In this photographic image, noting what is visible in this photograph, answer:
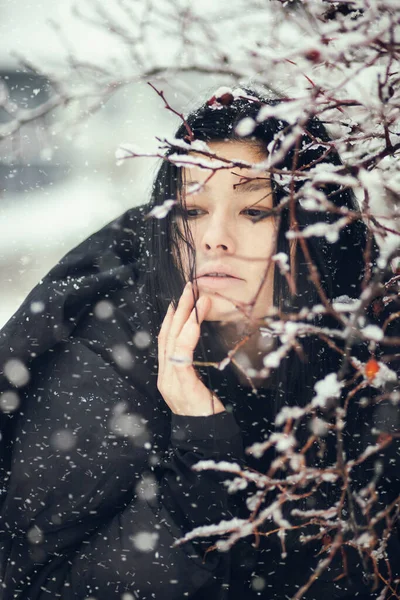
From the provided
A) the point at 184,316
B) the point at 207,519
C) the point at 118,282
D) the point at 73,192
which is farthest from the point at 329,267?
the point at 73,192

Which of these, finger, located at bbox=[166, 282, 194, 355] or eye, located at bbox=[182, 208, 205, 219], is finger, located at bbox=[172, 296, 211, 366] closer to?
finger, located at bbox=[166, 282, 194, 355]

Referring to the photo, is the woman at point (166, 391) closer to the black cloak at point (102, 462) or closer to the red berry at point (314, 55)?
the black cloak at point (102, 462)

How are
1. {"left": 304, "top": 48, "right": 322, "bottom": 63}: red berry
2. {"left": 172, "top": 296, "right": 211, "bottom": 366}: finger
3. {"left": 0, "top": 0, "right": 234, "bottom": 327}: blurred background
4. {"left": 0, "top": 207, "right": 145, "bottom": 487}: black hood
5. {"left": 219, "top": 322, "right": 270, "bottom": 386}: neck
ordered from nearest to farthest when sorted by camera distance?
{"left": 304, "top": 48, "right": 322, "bottom": 63}: red berry, {"left": 172, "top": 296, "right": 211, "bottom": 366}: finger, {"left": 0, "top": 207, "right": 145, "bottom": 487}: black hood, {"left": 219, "top": 322, "right": 270, "bottom": 386}: neck, {"left": 0, "top": 0, "right": 234, "bottom": 327}: blurred background

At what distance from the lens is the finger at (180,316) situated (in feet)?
6.15

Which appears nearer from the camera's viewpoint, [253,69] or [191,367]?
[253,69]

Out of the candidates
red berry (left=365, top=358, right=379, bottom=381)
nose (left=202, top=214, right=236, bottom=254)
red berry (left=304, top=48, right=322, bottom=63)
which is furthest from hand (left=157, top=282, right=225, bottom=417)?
red berry (left=304, top=48, right=322, bottom=63)

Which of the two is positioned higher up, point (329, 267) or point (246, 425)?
point (329, 267)

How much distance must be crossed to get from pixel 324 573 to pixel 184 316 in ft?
3.93

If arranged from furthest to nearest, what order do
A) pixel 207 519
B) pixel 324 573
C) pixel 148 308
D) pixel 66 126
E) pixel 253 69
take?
pixel 148 308
pixel 324 573
pixel 207 519
pixel 66 126
pixel 253 69

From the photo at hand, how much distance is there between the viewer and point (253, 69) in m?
1.22

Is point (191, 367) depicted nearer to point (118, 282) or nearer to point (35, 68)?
point (118, 282)

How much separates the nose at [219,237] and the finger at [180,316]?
17 centimetres

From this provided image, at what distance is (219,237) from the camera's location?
1.88 m

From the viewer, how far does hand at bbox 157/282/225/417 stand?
1835 mm
